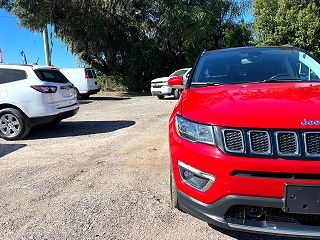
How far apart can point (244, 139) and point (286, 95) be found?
0.78 meters

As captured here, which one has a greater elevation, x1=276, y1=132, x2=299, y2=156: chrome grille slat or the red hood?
the red hood

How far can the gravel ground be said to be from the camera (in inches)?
133

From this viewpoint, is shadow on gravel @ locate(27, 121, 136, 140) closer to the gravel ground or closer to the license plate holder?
the gravel ground

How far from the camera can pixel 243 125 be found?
8.63 ft

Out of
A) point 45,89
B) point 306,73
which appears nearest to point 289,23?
point 45,89

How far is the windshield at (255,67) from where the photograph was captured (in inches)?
161

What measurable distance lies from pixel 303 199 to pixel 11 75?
718 centimetres

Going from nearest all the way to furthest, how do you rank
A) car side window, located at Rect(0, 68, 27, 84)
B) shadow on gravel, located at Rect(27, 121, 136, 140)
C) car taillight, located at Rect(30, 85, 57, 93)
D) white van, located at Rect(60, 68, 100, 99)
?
car taillight, located at Rect(30, 85, 57, 93)
car side window, located at Rect(0, 68, 27, 84)
shadow on gravel, located at Rect(27, 121, 136, 140)
white van, located at Rect(60, 68, 100, 99)

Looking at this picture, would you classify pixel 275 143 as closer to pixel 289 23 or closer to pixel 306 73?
pixel 306 73

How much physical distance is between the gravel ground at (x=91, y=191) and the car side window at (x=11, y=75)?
137 cm

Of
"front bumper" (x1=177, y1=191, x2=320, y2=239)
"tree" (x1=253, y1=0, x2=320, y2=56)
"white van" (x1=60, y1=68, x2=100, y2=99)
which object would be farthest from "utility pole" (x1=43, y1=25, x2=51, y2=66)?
"front bumper" (x1=177, y1=191, x2=320, y2=239)

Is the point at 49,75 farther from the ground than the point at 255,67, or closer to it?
closer to it

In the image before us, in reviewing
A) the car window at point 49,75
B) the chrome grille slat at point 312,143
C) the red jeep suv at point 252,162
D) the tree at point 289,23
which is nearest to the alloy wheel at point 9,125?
the car window at point 49,75

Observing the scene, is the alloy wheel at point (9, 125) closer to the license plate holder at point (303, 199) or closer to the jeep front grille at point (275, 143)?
the jeep front grille at point (275, 143)
